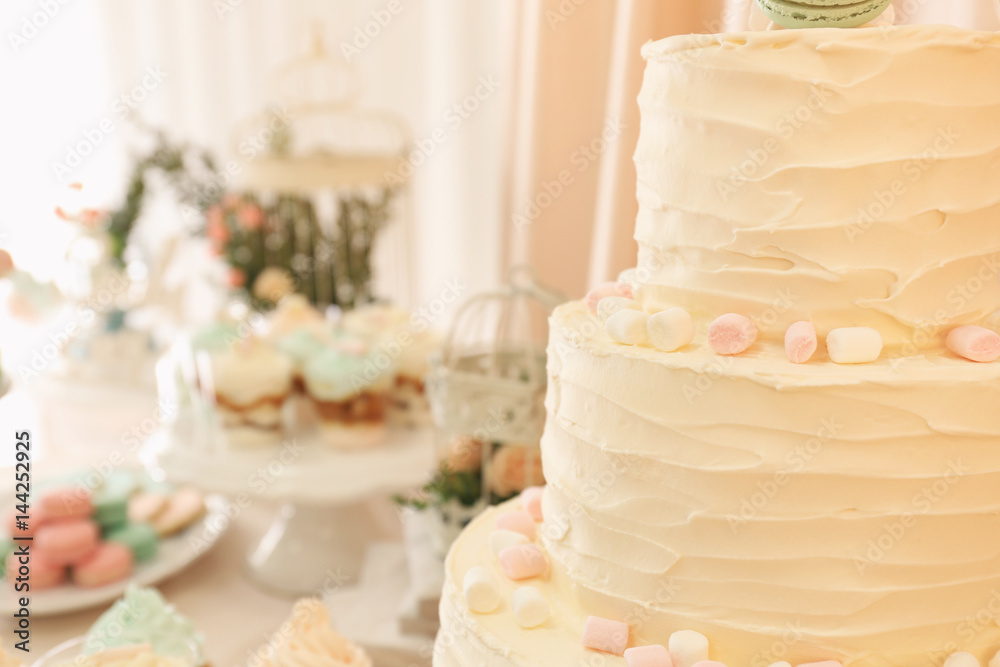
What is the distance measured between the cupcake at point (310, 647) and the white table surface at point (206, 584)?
1.17ft

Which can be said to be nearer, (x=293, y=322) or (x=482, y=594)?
(x=482, y=594)

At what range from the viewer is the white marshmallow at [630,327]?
882 mm

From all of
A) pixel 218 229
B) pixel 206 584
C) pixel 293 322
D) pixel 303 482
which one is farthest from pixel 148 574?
pixel 218 229

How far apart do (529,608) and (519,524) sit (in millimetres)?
197

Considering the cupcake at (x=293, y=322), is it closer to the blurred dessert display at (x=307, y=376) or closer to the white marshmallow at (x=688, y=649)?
the blurred dessert display at (x=307, y=376)

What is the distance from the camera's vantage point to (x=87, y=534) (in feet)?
5.85

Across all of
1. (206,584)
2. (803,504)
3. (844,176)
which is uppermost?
(844,176)

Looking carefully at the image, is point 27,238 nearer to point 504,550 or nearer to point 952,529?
point 504,550

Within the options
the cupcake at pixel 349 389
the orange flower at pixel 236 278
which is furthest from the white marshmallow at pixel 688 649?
the orange flower at pixel 236 278

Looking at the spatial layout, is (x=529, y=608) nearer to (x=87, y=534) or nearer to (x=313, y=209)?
(x=87, y=534)

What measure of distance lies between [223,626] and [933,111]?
1699mm

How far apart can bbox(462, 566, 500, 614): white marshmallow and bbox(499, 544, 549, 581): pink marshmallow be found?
0.05 metres

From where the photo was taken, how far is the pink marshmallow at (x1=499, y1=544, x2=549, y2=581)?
1.00 meters

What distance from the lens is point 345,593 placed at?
1.80 m
